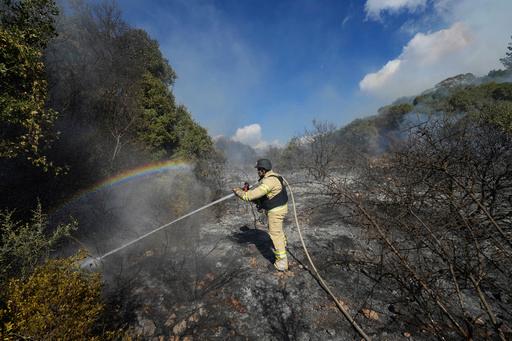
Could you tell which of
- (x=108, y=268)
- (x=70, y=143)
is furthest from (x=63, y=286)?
(x=70, y=143)

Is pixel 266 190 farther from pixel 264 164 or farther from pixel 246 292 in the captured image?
pixel 246 292

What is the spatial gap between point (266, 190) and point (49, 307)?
335cm

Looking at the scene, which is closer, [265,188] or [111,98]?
[265,188]

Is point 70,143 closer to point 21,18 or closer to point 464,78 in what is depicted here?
point 21,18

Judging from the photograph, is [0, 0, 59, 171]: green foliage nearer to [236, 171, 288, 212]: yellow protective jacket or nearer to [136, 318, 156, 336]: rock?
[136, 318, 156, 336]: rock

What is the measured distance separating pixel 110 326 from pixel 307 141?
22.8 meters

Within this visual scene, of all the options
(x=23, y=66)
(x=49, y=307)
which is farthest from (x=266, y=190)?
(x=23, y=66)

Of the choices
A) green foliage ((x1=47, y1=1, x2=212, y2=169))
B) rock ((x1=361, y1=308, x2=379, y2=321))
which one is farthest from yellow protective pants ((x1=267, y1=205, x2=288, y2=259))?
green foliage ((x1=47, y1=1, x2=212, y2=169))

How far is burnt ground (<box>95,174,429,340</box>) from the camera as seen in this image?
133 inches

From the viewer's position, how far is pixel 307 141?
24484 millimetres

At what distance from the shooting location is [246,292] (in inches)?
167

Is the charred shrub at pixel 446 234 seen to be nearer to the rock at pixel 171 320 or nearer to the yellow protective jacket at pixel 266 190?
the yellow protective jacket at pixel 266 190

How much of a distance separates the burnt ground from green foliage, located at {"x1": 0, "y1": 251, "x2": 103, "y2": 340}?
4.70 feet

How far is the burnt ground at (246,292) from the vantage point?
3391 mm
